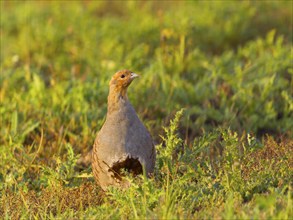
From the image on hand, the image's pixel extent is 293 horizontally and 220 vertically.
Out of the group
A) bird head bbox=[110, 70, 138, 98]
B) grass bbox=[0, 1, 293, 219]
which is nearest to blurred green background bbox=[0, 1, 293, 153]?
grass bbox=[0, 1, 293, 219]

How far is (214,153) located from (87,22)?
384 cm

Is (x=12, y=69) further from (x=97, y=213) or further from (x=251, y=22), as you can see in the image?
(x=97, y=213)

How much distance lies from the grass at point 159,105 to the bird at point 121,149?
0.13 m

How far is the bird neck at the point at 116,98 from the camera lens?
500 centimetres

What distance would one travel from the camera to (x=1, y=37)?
31.4ft

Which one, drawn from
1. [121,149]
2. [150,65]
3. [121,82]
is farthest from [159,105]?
[121,149]

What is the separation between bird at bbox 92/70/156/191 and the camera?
15.8ft

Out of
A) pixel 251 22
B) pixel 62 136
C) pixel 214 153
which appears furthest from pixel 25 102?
pixel 251 22

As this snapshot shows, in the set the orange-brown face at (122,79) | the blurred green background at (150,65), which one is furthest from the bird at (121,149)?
the blurred green background at (150,65)

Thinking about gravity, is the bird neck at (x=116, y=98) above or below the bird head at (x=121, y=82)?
below

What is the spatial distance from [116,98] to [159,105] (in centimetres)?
196

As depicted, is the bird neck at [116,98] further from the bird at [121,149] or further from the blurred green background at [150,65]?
the blurred green background at [150,65]

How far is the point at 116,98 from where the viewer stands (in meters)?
5.03

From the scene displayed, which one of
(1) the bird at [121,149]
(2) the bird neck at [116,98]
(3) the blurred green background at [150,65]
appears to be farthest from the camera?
(3) the blurred green background at [150,65]
